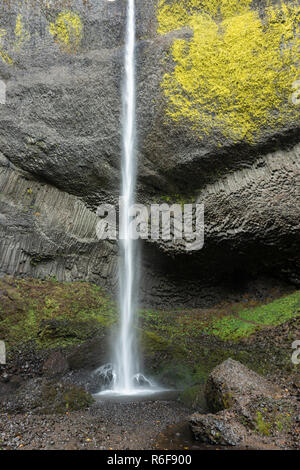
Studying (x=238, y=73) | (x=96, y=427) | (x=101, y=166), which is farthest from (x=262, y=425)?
(x=238, y=73)

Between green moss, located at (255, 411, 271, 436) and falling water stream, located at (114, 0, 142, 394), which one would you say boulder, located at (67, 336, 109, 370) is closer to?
falling water stream, located at (114, 0, 142, 394)

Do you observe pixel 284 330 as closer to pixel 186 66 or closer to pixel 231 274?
pixel 231 274

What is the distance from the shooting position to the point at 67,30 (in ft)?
37.5

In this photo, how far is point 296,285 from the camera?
428 inches

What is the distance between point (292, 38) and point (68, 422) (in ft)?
35.2

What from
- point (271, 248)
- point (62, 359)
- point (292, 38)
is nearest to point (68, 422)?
point (62, 359)

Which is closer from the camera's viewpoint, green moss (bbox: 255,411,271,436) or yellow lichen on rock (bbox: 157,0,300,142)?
green moss (bbox: 255,411,271,436)

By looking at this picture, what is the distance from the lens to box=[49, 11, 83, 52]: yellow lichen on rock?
36.9ft

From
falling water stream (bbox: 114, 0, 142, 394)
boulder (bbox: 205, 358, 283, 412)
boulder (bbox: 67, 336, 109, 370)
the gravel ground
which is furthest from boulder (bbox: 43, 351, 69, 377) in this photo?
boulder (bbox: 205, 358, 283, 412)

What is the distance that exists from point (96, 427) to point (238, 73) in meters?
9.51

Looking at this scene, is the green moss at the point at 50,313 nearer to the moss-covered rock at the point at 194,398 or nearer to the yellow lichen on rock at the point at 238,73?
the moss-covered rock at the point at 194,398

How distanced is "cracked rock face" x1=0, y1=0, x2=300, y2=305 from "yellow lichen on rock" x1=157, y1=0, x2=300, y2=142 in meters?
0.36

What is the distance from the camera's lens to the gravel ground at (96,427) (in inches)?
173

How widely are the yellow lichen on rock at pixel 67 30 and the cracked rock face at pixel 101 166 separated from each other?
5 cm
